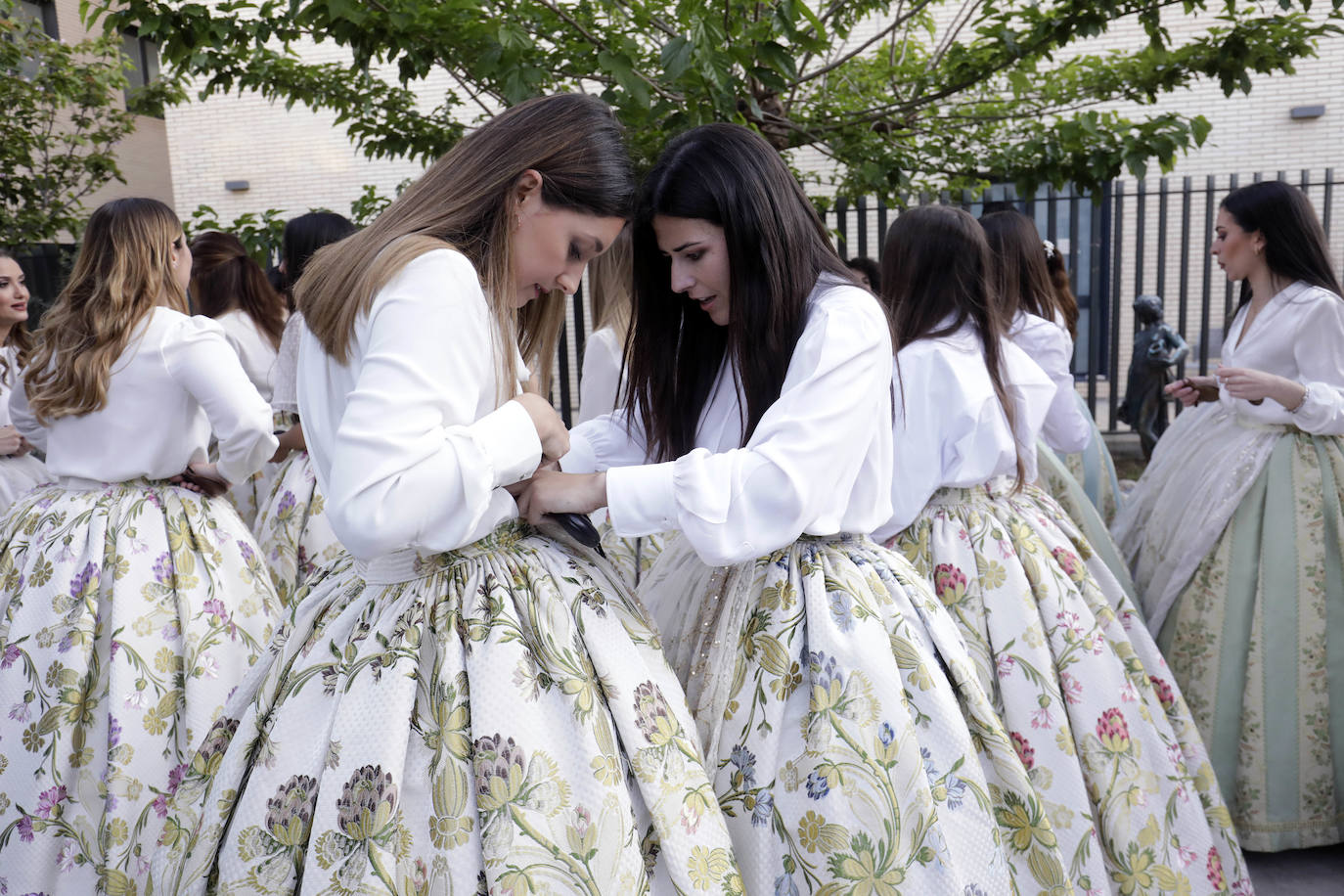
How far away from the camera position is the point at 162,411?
9.61 ft

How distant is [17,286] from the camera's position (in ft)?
14.1

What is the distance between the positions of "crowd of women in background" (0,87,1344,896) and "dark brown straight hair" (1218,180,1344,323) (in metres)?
0.15

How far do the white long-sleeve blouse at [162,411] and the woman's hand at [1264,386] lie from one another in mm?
2840

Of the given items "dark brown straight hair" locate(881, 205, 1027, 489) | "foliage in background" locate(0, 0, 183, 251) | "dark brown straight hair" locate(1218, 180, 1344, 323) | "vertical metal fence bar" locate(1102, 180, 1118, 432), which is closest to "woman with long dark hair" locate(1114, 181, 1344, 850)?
"dark brown straight hair" locate(1218, 180, 1344, 323)

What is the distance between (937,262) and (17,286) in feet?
11.7

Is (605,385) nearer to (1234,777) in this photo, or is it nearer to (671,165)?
(671,165)

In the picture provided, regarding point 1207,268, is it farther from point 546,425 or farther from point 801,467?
point 546,425

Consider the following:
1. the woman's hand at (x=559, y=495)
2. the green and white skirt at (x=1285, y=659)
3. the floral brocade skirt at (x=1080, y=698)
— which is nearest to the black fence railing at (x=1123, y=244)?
the green and white skirt at (x=1285, y=659)

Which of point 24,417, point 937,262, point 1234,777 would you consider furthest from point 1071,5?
point 24,417

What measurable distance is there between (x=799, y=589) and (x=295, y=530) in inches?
99.6

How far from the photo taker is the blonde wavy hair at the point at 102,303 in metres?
2.86

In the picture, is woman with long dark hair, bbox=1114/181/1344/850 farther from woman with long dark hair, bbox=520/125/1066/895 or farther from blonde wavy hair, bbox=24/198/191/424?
blonde wavy hair, bbox=24/198/191/424

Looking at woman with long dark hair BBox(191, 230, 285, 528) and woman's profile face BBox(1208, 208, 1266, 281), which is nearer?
woman's profile face BBox(1208, 208, 1266, 281)

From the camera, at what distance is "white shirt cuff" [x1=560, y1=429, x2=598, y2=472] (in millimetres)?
2211
